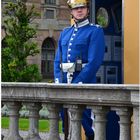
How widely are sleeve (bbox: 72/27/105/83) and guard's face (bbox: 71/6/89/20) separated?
0.31 metres

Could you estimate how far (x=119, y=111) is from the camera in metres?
4.33

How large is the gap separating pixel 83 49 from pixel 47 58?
28.4 meters

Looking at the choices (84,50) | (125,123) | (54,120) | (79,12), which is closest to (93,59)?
(84,50)

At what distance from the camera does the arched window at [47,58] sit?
33.4 m

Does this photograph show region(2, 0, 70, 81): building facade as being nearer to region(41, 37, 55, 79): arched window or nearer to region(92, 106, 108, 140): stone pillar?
region(41, 37, 55, 79): arched window

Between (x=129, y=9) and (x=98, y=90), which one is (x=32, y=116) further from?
(x=129, y=9)

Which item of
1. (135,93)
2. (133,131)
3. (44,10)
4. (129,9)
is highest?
(44,10)

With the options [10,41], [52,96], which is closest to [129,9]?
[52,96]

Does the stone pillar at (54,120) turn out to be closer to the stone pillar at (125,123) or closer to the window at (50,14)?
the stone pillar at (125,123)

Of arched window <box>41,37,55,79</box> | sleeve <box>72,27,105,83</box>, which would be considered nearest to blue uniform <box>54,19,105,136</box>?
sleeve <box>72,27,105,83</box>

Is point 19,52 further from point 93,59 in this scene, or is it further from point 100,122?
point 100,122

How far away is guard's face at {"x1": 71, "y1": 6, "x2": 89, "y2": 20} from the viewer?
5700 mm

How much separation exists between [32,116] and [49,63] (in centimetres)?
2902

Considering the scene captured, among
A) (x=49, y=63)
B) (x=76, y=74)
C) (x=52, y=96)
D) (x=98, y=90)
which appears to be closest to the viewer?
(x=98, y=90)
